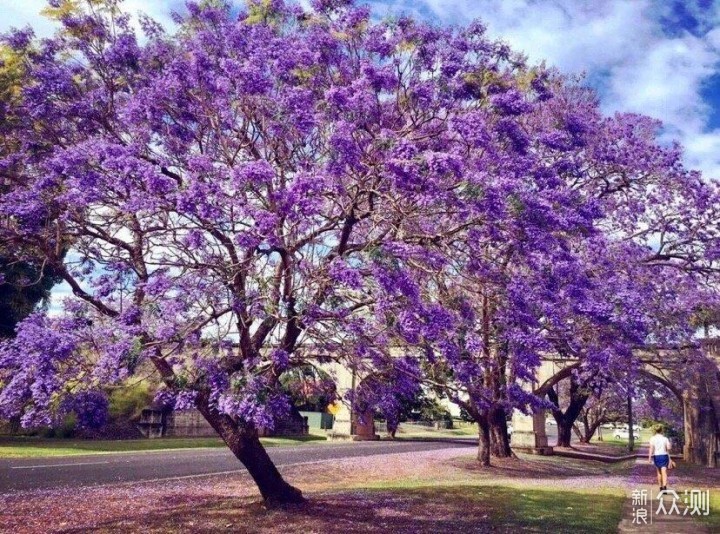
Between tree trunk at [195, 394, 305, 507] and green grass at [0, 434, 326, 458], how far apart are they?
14.5 m

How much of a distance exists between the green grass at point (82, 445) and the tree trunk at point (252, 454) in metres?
14.5

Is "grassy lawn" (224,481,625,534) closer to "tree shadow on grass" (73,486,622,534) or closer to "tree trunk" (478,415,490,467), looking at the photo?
"tree shadow on grass" (73,486,622,534)

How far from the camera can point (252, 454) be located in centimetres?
1052

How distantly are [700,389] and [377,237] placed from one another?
2451 centimetres

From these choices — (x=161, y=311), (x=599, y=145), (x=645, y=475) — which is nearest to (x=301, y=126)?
(x=161, y=311)

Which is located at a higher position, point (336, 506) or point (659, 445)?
point (659, 445)

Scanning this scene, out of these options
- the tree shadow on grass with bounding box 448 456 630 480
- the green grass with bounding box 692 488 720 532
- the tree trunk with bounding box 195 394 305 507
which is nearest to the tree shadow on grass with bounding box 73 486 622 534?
the tree trunk with bounding box 195 394 305 507

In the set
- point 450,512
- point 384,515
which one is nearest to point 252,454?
point 384,515

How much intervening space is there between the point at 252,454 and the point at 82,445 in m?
19.6

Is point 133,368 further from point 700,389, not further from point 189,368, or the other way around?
point 700,389

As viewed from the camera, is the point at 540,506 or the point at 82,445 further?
the point at 82,445

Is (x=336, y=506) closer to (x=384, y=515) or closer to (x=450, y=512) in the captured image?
(x=384, y=515)

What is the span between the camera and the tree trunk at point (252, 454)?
10281 millimetres

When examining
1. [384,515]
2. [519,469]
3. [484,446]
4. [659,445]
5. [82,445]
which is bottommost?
[519,469]
